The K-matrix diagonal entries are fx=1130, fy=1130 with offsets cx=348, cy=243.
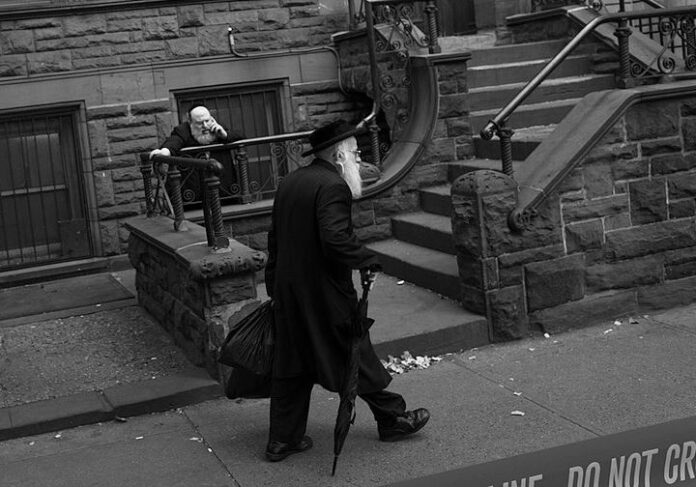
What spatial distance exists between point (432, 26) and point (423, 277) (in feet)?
8.58

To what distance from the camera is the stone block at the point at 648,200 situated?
8836 mm

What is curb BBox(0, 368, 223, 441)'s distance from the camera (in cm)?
715

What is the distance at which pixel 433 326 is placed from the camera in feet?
27.0

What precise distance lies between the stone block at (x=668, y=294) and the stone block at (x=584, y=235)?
59 centimetres

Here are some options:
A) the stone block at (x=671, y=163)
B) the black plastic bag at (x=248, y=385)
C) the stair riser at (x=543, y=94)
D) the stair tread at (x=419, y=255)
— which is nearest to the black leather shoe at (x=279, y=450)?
the black plastic bag at (x=248, y=385)

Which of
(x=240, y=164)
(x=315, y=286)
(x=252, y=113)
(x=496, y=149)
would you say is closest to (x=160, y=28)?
(x=252, y=113)

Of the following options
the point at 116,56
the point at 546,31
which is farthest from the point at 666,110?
the point at 116,56

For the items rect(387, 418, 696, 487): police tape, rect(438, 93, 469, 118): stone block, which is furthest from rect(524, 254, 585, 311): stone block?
rect(387, 418, 696, 487): police tape

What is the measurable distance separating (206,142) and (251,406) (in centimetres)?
377

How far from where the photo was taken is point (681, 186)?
9000 millimetres

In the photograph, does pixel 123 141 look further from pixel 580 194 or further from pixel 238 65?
pixel 580 194

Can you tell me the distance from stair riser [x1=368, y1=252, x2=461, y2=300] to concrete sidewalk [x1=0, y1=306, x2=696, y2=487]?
789 mm

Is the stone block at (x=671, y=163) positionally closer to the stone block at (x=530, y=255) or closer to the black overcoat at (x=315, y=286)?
the stone block at (x=530, y=255)

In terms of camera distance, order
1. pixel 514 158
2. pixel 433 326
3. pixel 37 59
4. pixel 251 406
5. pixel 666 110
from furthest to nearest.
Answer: pixel 37 59 < pixel 514 158 < pixel 666 110 < pixel 433 326 < pixel 251 406
